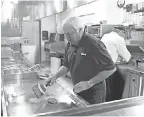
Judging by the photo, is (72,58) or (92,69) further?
(72,58)

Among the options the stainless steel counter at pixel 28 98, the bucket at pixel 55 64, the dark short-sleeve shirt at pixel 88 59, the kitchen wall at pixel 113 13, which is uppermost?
the kitchen wall at pixel 113 13

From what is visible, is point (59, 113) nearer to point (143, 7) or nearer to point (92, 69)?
point (92, 69)

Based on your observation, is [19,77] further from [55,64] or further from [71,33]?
[55,64]

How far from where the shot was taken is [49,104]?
1.21m

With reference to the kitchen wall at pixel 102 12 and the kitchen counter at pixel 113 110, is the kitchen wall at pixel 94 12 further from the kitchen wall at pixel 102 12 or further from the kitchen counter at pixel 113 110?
the kitchen counter at pixel 113 110

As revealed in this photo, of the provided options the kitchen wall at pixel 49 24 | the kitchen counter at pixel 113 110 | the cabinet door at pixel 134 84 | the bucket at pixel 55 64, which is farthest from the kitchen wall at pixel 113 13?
the kitchen wall at pixel 49 24

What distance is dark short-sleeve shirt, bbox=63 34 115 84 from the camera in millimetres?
1536

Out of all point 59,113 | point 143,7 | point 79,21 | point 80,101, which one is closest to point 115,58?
point 143,7

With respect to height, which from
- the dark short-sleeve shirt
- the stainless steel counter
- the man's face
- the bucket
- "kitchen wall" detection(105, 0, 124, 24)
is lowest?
the bucket

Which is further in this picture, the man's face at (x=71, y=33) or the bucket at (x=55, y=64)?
the bucket at (x=55, y=64)

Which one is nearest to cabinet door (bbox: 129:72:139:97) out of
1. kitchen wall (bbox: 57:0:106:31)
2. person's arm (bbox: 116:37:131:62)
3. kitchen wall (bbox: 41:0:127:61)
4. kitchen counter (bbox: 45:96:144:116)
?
person's arm (bbox: 116:37:131:62)

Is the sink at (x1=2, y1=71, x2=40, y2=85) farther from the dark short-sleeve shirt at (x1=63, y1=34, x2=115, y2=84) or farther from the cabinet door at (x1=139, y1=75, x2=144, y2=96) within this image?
the cabinet door at (x1=139, y1=75, x2=144, y2=96)

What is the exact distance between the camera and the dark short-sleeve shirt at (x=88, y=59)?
5.04 feet

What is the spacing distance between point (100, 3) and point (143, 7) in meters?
1.80
